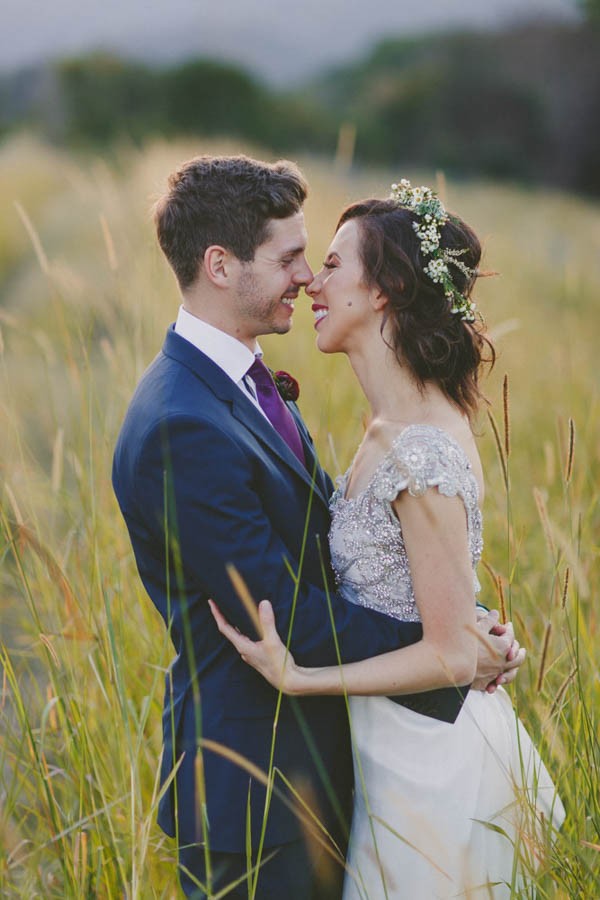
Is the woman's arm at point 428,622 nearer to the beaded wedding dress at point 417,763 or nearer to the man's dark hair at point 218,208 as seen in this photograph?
the beaded wedding dress at point 417,763

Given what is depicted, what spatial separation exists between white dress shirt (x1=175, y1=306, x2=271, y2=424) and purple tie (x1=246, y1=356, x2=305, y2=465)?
0.24ft

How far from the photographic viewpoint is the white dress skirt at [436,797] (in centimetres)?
226

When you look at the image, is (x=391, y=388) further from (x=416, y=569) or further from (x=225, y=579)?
(x=225, y=579)

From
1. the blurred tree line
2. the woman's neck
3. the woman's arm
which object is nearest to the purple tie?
the woman's neck

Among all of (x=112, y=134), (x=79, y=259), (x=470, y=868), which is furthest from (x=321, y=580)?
(x=112, y=134)

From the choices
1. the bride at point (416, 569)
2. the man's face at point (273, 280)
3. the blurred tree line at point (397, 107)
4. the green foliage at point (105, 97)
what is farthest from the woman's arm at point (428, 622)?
the green foliage at point (105, 97)

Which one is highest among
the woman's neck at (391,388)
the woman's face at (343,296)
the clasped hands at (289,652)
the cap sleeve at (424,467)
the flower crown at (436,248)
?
the flower crown at (436,248)

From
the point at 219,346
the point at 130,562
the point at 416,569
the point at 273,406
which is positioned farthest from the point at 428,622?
the point at 130,562

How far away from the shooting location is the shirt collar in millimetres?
2414

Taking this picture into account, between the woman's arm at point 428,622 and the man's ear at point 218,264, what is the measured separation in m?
0.73

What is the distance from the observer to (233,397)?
226cm

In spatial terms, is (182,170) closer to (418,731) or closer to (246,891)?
(418,731)

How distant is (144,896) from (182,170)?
171 cm

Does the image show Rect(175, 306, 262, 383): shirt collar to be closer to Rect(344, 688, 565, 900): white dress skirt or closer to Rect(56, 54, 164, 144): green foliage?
Rect(344, 688, 565, 900): white dress skirt
